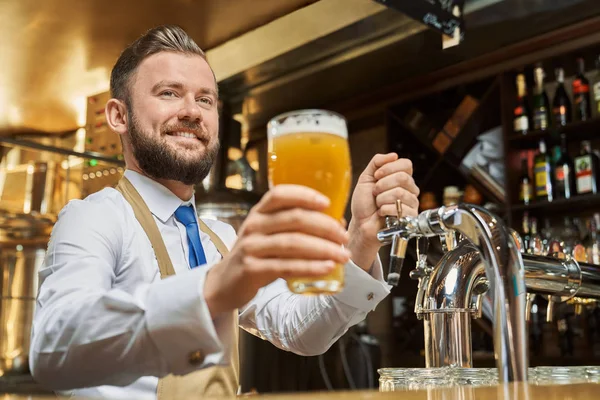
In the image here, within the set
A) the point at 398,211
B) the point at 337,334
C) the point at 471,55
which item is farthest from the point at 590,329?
the point at 398,211

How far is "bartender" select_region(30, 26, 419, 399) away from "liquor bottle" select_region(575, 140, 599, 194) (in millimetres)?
2258

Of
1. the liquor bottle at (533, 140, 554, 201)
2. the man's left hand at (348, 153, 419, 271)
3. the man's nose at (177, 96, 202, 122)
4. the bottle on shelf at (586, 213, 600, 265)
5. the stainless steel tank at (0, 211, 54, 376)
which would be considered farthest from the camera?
the stainless steel tank at (0, 211, 54, 376)

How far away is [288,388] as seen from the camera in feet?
15.4

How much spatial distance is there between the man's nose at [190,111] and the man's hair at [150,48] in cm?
11

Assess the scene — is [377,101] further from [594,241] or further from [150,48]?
[150,48]

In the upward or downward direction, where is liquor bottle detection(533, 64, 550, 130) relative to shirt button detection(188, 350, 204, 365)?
upward

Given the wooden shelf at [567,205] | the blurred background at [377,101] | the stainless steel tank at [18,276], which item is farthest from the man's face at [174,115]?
the stainless steel tank at [18,276]

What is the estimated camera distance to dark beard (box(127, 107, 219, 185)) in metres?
1.41

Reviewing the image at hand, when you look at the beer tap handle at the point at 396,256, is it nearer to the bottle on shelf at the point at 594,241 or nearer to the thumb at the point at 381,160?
the thumb at the point at 381,160

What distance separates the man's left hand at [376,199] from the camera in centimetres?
102

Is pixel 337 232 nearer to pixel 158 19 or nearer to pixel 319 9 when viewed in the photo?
pixel 319 9

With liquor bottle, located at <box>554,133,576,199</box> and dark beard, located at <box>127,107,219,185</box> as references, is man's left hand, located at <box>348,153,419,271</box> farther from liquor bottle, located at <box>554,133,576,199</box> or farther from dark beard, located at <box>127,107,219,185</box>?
liquor bottle, located at <box>554,133,576,199</box>

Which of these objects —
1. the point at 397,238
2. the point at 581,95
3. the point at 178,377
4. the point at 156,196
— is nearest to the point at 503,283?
the point at 397,238

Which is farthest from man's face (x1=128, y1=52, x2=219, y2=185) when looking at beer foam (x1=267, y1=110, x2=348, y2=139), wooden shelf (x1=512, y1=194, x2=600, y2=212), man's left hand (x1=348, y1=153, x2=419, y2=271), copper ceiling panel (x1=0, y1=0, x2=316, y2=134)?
wooden shelf (x1=512, y1=194, x2=600, y2=212)
